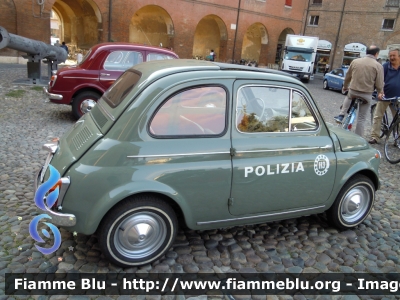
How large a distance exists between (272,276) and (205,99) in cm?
171

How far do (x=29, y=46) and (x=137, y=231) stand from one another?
1117 cm

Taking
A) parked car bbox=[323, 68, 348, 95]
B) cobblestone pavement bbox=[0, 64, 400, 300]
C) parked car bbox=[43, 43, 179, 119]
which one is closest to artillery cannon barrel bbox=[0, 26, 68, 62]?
parked car bbox=[43, 43, 179, 119]

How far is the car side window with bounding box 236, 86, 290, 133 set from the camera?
3.17 m

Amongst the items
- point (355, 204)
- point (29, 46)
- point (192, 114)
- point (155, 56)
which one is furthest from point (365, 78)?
point (29, 46)

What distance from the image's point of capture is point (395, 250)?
357 centimetres

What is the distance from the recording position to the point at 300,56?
24.6 meters

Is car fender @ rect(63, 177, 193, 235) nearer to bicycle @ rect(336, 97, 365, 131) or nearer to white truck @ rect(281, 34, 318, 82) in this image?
bicycle @ rect(336, 97, 365, 131)

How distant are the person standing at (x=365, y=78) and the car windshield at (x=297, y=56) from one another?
61.5ft

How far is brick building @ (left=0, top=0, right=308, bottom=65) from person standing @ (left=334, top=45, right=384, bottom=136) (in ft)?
66.9

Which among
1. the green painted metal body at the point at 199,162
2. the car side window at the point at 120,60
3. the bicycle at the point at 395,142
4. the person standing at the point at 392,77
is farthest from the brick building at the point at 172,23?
the green painted metal body at the point at 199,162

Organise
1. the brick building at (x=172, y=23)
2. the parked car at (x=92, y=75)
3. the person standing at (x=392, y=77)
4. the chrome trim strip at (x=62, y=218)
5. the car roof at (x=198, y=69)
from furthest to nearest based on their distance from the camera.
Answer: the brick building at (x=172, y=23) < the parked car at (x=92, y=75) < the person standing at (x=392, y=77) < the car roof at (x=198, y=69) < the chrome trim strip at (x=62, y=218)

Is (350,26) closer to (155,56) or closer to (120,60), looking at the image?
(155,56)

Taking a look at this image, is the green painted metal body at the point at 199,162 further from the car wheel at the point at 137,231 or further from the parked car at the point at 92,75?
the parked car at the point at 92,75

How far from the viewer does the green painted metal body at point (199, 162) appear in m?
2.68
